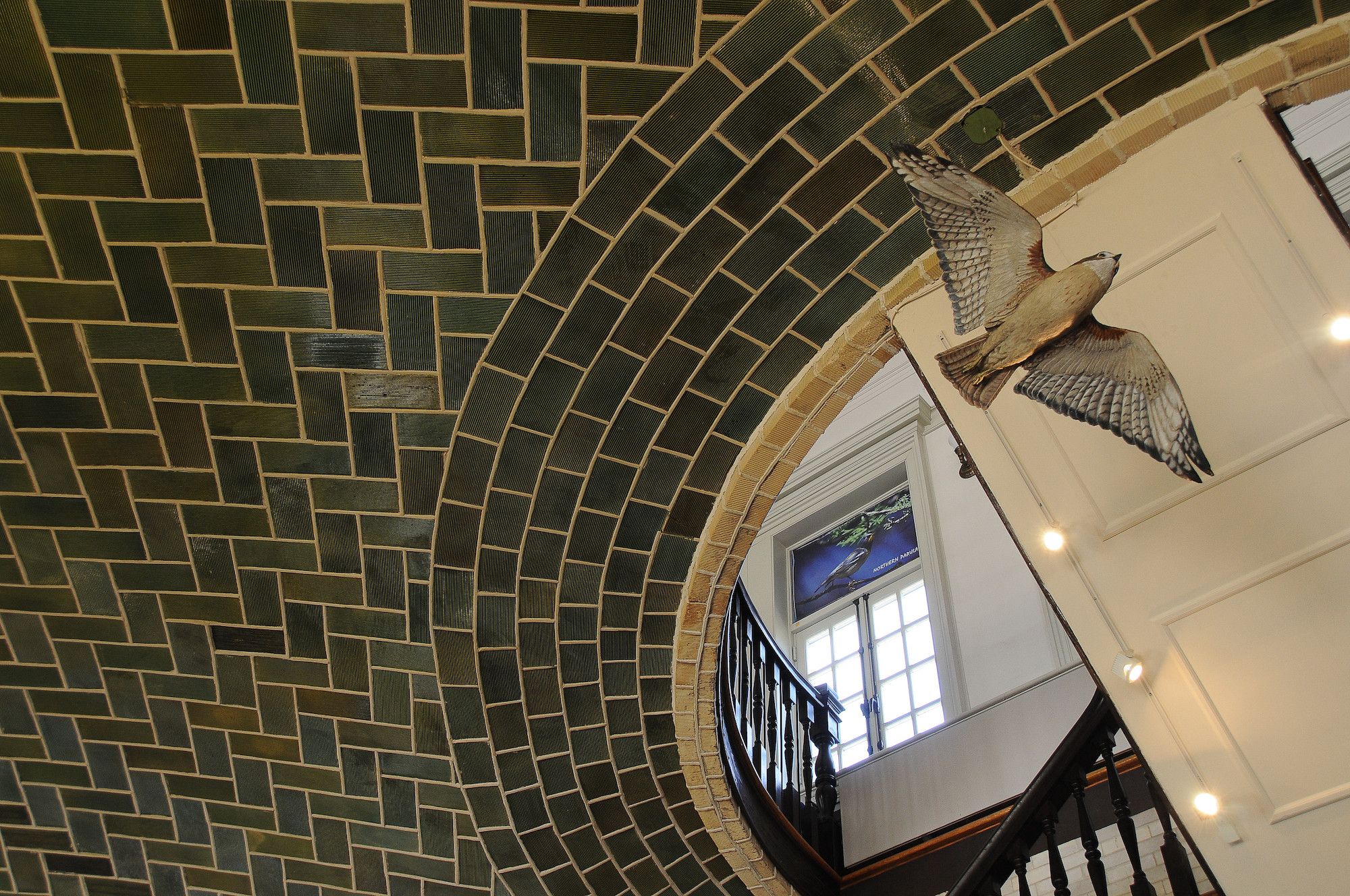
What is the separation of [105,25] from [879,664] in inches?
193

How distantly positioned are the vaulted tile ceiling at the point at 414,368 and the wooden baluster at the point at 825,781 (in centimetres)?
95

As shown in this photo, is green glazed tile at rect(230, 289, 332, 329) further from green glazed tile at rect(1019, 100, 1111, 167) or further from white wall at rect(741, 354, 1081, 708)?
white wall at rect(741, 354, 1081, 708)

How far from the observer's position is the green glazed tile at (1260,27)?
2650 millimetres

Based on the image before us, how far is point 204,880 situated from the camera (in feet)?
14.1

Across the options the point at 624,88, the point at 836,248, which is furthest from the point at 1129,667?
the point at 624,88

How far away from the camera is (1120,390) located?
2.51m

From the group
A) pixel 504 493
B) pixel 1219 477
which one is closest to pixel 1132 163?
pixel 1219 477

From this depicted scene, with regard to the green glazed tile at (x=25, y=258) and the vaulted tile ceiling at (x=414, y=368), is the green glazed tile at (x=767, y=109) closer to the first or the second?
the vaulted tile ceiling at (x=414, y=368)

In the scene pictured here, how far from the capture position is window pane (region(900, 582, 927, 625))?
6.07m

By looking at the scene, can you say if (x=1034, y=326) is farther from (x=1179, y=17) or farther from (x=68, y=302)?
(x=68, y=302)

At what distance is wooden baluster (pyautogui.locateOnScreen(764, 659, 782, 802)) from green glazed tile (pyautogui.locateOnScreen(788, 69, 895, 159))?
2563 millimetres

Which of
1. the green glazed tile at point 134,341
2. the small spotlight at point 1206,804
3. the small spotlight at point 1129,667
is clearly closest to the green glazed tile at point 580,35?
the green glazed tile at point 134,341

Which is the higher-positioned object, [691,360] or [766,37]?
[766,37]

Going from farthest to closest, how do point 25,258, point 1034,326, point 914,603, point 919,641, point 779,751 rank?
point 914,603 → point 919,641 → point 779,751 → point 25,258 → point 1034,326
